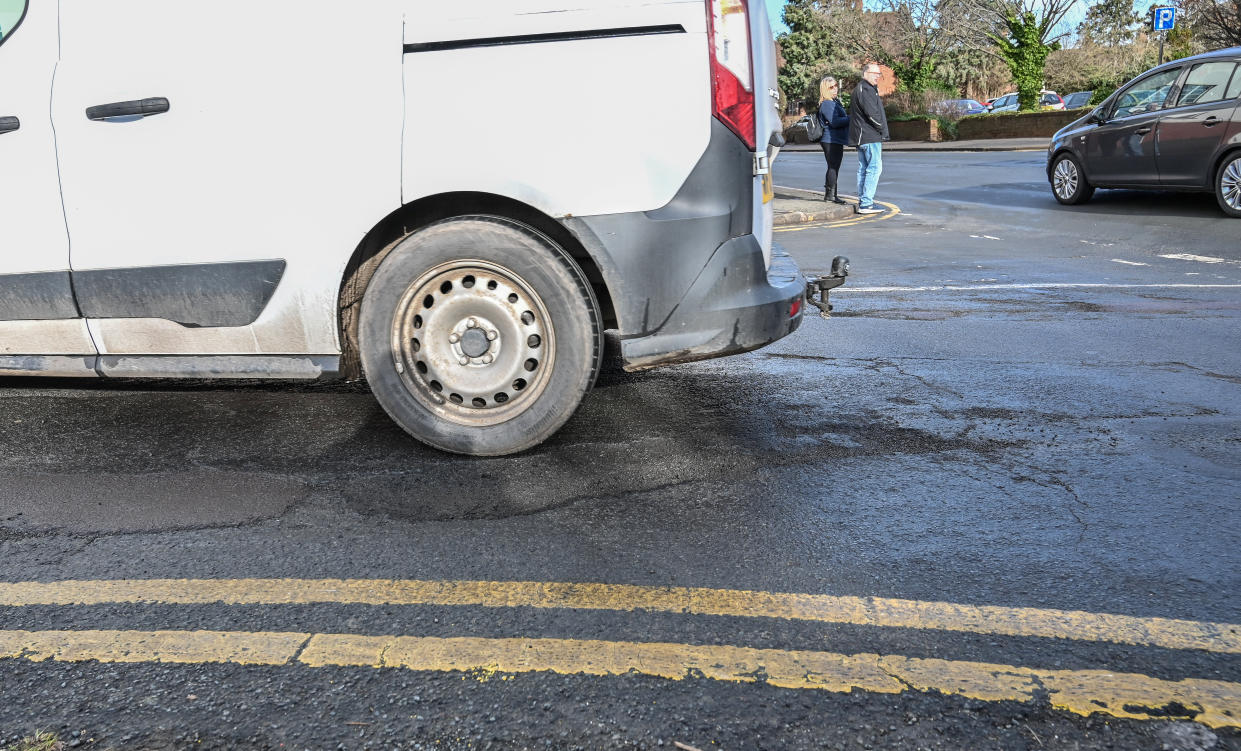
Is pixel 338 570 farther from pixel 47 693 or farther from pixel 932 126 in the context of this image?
pixel 932 126

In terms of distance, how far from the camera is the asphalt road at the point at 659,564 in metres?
2.15

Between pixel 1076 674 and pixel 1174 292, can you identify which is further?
pixel 1174 292

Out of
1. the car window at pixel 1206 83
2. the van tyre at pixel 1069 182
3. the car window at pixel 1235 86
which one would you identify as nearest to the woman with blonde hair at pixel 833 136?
the van tyre at pixel 1069 182

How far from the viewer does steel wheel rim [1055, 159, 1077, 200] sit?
45.5 ft

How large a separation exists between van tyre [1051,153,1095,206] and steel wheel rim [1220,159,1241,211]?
2016mm

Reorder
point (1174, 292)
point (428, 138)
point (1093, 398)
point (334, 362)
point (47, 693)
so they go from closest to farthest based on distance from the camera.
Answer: point (47, 693) → point (428, 138) → point (334, 362) → point (1093, 398) → point (1174, 292)

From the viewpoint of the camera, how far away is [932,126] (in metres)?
40.7

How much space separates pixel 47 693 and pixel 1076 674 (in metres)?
2.22

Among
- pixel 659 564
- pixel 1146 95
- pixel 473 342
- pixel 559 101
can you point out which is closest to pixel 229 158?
pixel 473 342

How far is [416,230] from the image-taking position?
12.1ft

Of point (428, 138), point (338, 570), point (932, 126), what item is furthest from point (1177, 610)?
point (932, 126)

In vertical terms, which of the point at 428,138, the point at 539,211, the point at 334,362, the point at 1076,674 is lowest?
the point at 1076,674

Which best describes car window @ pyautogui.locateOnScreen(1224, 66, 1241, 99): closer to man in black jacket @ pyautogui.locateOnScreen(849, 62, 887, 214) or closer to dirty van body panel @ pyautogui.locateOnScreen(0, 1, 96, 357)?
man in black jacket @ pyautogui.locateOnScreen(849, 62, 887, 214)

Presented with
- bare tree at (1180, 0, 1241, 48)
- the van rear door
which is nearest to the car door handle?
the van rear door
